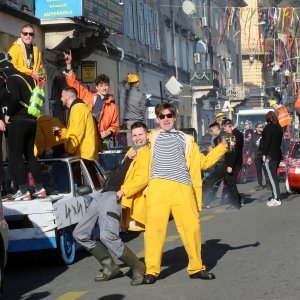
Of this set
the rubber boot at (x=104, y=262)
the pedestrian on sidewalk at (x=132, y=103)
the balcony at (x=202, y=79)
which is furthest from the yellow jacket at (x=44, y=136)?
the balcony at (x=202, y=79)

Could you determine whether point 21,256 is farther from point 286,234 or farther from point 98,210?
point 286,234

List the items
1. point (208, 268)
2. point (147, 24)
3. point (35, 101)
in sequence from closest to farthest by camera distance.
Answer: point (208, 268) < point (35, 101) < point (147, 24)

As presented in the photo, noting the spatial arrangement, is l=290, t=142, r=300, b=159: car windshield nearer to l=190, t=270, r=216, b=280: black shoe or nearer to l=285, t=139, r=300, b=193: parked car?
l=285, t=139, r=300, b=193: parked car

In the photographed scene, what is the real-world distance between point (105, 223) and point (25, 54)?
11.4 ft

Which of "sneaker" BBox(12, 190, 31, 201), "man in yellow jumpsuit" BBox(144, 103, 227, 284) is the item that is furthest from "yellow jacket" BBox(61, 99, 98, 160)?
"man in yellow jumpsuit" BBox(144, 103, 227, 284)

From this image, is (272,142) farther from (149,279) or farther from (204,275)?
(149,279)

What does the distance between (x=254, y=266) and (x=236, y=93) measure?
59.5 m

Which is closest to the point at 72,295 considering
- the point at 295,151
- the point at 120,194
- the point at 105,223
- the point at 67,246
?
the point at 105,223

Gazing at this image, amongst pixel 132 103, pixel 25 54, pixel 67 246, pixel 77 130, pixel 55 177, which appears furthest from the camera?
pixel 132 103

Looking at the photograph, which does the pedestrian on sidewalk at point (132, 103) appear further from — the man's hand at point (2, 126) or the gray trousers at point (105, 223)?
the gray trousers at point (105, 223)

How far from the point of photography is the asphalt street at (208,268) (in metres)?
9.18

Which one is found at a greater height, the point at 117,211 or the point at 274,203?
the point at 117,211

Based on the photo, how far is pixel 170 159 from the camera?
9805mm

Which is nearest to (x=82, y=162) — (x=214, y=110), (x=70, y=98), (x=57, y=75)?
(x=70, y=98)
